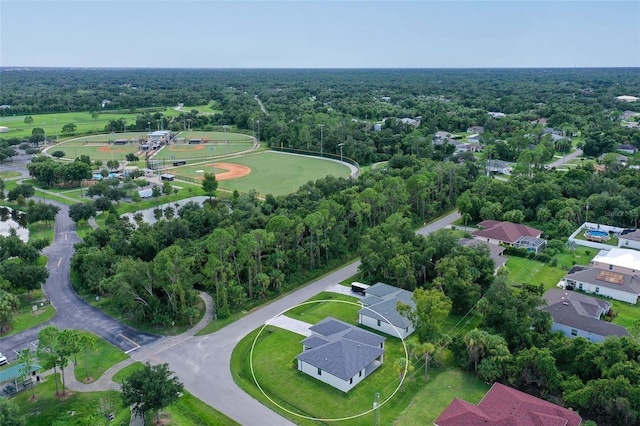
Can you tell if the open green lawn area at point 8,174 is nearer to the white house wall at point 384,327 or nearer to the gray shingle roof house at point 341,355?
the gray shingle roof house at point 341,355

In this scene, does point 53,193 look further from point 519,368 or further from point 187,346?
point 519,368

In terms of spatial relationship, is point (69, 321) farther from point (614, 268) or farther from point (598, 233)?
point (598, 233)

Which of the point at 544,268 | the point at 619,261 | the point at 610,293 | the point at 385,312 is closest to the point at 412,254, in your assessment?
the point at 385,312

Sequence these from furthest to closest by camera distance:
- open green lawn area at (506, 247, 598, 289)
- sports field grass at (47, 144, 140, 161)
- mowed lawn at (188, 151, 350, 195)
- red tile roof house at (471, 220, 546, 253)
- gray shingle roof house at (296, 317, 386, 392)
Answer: sports field grass at (47, 144, 140, 161) → mowed lawn at (188, 151, 350, 195) → red tile roof house at (471, 220, 546, 253) → open green lawn area at (506, 247, 598, 289) → gray shingle roof house at (296, 317, 386, 392)

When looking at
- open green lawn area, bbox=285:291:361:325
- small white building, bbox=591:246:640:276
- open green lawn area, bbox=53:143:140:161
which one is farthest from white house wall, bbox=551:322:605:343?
open green lawn area, bbox=53:143:140:161

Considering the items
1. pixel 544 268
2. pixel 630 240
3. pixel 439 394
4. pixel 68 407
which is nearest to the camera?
pixel 68 407

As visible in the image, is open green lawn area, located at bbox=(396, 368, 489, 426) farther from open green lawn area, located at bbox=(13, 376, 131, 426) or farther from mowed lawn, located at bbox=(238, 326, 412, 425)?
open green lawn area, located at bbox=(13, 376, 131, 426)

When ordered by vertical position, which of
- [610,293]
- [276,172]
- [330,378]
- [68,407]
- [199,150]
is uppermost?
[68,407]
